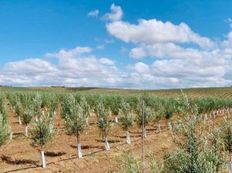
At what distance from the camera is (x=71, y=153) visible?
2931 inches

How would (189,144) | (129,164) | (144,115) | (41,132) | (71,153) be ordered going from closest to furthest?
(129,164), (189,144), (41,132), (71,153), (144,115)

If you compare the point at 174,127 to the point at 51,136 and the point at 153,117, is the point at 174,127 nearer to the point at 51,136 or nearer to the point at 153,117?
the point at 51,136

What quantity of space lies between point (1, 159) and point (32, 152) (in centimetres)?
698

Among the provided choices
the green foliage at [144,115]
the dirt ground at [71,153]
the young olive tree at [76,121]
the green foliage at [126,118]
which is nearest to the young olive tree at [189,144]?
the dirt ground at [71,153]

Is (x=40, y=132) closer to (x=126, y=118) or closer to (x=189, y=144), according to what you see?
(x=126, y=118)

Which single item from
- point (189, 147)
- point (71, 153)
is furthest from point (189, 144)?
point (71, 153)

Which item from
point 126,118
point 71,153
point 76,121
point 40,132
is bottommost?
point 71,153

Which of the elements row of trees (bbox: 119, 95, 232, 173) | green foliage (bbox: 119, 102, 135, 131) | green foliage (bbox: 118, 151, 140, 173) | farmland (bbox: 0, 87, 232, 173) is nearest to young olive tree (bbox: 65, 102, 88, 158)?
farmland (bbox: 0, 87, 232, 173)

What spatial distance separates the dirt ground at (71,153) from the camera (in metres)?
64.7

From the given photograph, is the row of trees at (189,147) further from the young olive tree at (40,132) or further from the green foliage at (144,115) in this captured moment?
the green foliage at (144,115)

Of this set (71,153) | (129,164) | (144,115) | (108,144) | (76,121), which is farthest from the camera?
(144,115)

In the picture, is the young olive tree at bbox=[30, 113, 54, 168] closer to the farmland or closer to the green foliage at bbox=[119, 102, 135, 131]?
the farmland

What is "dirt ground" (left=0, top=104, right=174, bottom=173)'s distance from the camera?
212ft

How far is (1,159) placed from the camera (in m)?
68.1
